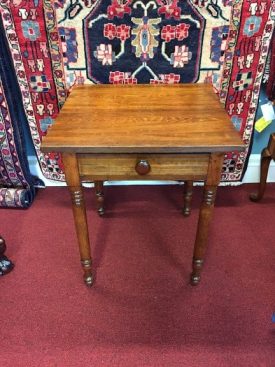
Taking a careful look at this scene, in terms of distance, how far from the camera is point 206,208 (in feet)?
3.78

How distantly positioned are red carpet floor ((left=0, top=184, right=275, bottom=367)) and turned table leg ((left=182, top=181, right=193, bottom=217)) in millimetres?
47

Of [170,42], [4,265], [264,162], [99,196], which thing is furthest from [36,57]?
[264,162]

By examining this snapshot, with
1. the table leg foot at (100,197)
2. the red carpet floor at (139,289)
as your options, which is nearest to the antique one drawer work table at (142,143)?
the red carpet floor at (139,289)

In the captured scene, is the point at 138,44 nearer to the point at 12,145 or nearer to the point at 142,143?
the point at 142,143

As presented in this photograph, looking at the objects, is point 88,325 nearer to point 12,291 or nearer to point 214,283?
point 12,291

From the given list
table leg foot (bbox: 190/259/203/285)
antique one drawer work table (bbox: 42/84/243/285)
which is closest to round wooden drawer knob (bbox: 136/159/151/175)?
antique one drawer work table (bbox: 42/84/243/285)

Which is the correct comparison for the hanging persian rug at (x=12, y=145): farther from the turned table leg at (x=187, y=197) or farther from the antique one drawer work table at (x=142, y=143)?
the turned table leg at (x=187, y=197)

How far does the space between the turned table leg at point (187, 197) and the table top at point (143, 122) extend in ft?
1.73

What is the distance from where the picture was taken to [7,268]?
1.45m

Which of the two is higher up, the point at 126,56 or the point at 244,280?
the point at 126,56

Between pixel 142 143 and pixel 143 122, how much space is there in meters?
0.16

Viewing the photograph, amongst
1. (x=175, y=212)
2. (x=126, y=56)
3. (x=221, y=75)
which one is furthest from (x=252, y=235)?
(x=126, y=56)

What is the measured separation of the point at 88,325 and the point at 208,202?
682mm

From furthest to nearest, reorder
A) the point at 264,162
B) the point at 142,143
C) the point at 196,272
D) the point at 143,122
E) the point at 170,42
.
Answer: the point at 264,162, the point at 170,42, the point at 196,272, the point at 143,122, the point at 142,143
